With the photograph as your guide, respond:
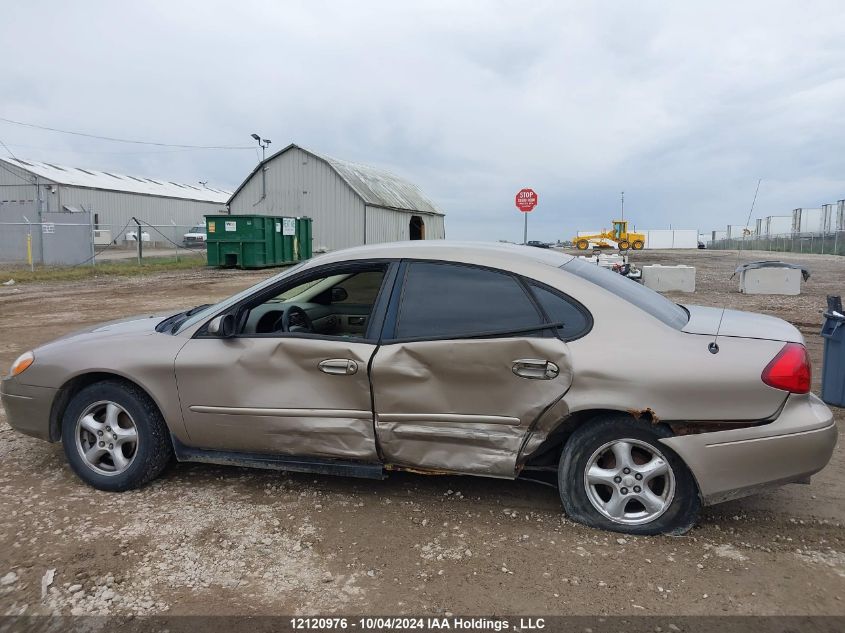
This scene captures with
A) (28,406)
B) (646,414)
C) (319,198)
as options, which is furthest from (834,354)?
(319,198)

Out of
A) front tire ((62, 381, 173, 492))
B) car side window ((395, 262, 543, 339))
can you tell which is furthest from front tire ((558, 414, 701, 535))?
front tire ((62, 381, 173, 492))

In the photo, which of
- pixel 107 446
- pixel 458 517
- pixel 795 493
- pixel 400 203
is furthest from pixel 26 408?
pixel 400 203

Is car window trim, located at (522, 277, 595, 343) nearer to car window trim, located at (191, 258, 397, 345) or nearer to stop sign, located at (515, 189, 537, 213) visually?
car window trim, located at (191, 258, 397, 345)

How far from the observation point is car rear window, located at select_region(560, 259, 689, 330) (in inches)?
140

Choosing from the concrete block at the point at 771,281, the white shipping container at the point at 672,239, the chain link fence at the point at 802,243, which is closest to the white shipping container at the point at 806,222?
the chain link fence at the point at 802,243

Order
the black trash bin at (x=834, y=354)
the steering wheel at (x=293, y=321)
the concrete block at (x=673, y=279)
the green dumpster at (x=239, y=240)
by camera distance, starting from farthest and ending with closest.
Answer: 1. the green dumpster at (x=239, y=240)
2. the concrete block at (x=673, y=279)
3. the black trash bin at (x=834, y=354)
4. the steering wheel at (x=293, y=321)

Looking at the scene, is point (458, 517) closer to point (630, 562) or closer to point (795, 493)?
point (630, 562)

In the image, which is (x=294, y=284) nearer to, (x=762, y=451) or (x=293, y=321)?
(x=293, y=321)

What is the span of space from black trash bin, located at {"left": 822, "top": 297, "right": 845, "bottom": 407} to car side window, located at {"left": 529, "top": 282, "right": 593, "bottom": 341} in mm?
3297

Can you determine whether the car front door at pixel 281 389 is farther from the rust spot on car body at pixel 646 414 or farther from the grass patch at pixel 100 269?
the grass patch at pixel 100 269

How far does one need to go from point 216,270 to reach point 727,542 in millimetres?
24813

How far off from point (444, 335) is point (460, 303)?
21 centimetres

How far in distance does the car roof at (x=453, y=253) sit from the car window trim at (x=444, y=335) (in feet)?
0.11

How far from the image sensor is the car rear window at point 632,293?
3.55 metres
